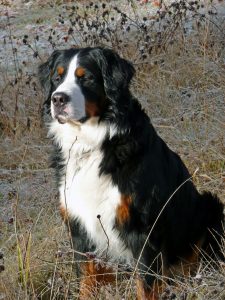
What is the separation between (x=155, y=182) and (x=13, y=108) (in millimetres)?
3637

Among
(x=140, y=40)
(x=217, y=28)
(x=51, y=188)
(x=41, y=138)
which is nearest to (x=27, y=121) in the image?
(x=41, y=138)

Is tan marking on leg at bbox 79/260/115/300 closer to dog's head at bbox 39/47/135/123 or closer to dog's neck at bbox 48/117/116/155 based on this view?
dog's neck at bbox 48/117/116/155

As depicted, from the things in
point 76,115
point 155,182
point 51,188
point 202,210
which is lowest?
point 51,188

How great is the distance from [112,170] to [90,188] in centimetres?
18

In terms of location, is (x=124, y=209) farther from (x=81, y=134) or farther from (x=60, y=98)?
(x=60, y=98)

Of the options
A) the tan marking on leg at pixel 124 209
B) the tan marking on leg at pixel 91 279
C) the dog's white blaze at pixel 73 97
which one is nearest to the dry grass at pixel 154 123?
the tan marking on leg at pixel 91 279

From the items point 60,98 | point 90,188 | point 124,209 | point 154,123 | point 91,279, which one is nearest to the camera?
point 60,98

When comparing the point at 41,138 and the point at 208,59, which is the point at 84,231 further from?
the point at 208,59

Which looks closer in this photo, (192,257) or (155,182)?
(155,182)

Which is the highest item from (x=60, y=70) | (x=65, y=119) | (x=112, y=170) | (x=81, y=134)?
(x=60, y=70)

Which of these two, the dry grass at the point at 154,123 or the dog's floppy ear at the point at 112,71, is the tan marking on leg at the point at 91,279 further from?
the dog's floppy ear at the point at 112,71

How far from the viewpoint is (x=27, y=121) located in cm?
641

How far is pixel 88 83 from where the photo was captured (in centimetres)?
352

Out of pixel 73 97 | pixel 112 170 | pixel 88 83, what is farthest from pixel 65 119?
pixel 112 170
